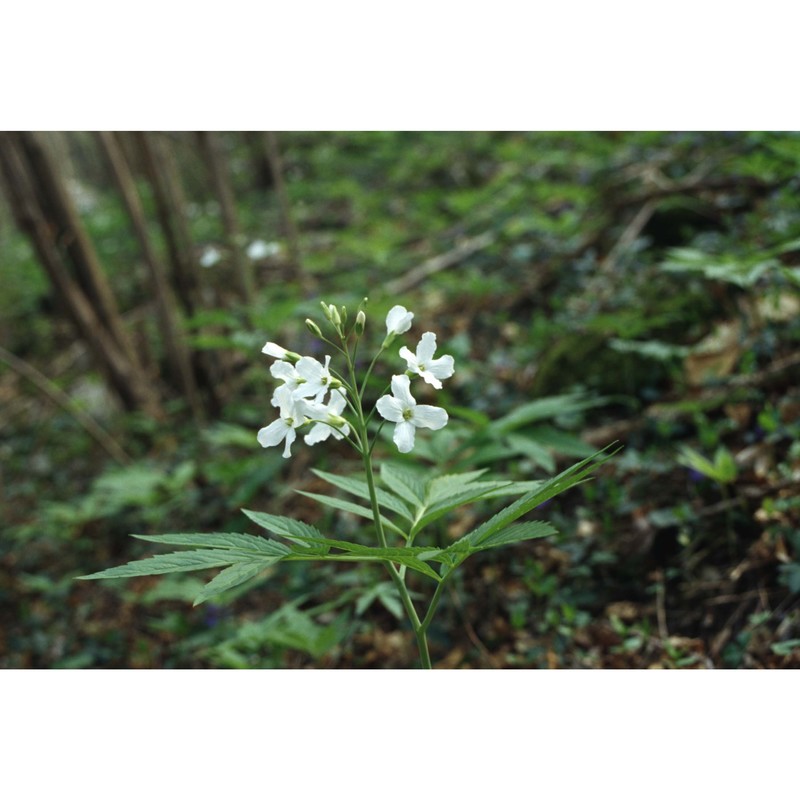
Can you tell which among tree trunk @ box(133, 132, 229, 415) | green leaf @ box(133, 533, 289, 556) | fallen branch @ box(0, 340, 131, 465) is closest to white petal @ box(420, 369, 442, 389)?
green leaf @ box(133, 533, 289, 556)

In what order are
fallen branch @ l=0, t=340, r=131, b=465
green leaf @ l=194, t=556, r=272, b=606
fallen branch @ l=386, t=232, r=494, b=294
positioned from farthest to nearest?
fallen branch @ l=386, t=232, r=494, b=294 → fallen branch @ l=0, t=340, r=131, b=465 → green leaf @ l=194, t=556, r=272, b=606

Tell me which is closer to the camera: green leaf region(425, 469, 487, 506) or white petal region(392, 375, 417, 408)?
white petal region(392, 375, 417, 408)

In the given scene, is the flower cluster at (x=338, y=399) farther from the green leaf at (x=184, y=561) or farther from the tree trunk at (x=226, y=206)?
the tree trunk at (x=226, y=206)

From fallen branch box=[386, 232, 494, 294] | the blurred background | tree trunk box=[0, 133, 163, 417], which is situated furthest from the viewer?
fallen branch box=[386, 232, 494, 294]

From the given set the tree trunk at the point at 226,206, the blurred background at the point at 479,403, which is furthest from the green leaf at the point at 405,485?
the tree trunk at the point at 226,206

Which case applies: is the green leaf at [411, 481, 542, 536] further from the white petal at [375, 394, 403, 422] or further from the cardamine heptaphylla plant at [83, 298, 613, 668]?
the white petal at [375, 394, 403, 422]
